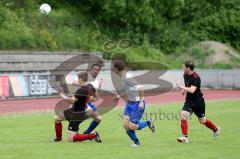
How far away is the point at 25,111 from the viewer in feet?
87.2

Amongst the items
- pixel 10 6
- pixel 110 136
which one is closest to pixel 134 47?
pixel 10 6

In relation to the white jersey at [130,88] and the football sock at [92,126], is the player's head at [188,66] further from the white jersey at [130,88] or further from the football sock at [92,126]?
the football sock at [92,126]

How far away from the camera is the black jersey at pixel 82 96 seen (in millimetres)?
15508

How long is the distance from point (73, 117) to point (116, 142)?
1.22 meters

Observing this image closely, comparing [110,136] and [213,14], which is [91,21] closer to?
[213,14]

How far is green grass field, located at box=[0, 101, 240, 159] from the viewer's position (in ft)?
43.4

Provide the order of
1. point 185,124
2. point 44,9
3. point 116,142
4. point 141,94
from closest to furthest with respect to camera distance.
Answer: point 141,94 → point 116,142 → point 185,124 → point 44,9

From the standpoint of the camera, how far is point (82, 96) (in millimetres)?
15555

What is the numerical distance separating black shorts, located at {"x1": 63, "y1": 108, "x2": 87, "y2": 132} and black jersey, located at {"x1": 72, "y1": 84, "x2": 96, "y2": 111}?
0.11 m

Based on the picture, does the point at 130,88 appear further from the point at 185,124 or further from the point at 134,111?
the point at 185,124

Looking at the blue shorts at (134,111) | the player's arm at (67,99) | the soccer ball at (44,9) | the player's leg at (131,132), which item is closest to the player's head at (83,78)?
the player's arm at (67,99)

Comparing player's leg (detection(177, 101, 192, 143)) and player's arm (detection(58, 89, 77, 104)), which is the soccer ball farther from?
player's arm (detection(58, 89, 77, 104))

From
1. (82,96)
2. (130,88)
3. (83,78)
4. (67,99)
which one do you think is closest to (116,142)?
(82,96)

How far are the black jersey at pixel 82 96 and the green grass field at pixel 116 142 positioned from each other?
92 centimetres
